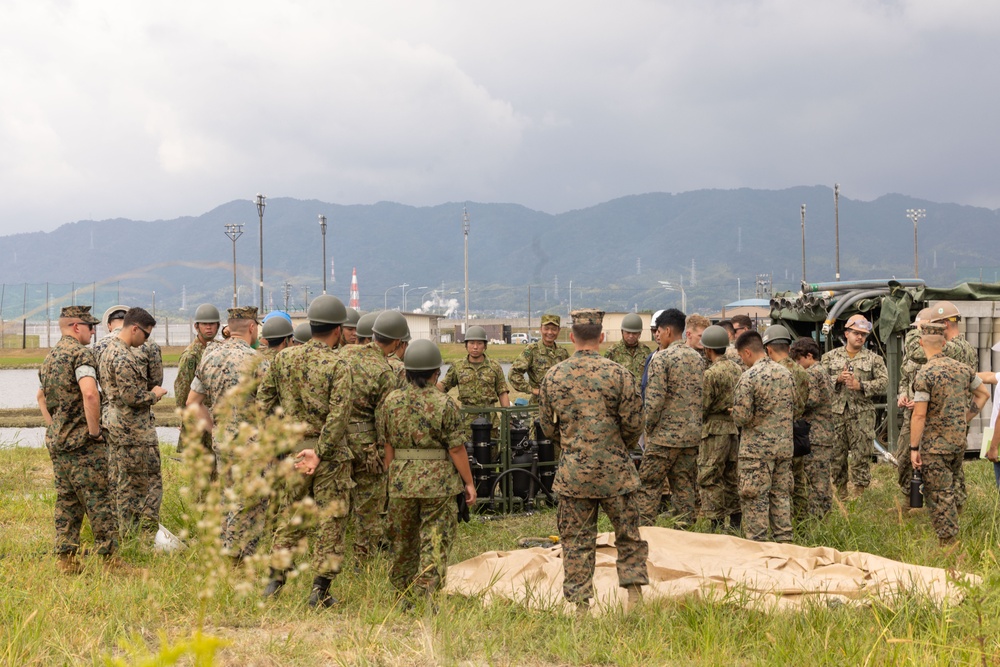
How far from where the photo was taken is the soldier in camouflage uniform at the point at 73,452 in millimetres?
6621

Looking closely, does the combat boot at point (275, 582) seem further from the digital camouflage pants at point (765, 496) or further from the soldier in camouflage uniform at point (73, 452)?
the digital camouflage pants at point (765, 496)

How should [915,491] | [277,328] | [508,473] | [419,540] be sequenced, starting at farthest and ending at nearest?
[508,473] < [915,491] < [277,328] < [419,540]

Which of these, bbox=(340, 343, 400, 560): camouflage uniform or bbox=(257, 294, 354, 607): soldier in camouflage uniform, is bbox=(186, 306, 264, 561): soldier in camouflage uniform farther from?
bbox=(340, 343, 400, 560): camouflage uniform

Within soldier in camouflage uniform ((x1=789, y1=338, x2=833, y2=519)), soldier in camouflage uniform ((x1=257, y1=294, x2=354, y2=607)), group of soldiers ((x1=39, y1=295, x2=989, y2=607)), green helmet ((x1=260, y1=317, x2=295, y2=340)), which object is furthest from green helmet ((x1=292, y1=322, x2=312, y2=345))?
soldier in camouflage uniform ((x1=789, y1=338, x2=833, y2=519))

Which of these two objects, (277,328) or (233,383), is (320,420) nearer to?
(233,383)

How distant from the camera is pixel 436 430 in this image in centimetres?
545

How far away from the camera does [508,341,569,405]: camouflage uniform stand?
33.8 feet

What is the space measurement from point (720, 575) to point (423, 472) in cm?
206

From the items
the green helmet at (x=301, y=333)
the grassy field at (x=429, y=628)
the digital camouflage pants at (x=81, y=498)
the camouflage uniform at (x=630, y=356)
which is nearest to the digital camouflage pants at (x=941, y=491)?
the grassy field at (x=429, y=628)

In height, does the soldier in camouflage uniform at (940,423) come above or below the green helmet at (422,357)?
below

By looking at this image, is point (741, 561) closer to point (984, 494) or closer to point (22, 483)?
point (984, 494)

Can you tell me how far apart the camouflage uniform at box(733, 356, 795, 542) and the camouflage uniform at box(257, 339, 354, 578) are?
311 cm

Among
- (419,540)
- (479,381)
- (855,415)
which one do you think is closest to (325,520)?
(419,540)

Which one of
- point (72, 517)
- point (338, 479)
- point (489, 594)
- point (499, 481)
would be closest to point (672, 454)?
point (499, 481)
